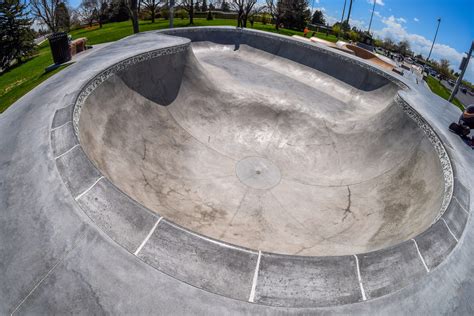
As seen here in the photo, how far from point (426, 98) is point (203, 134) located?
11.3 metres

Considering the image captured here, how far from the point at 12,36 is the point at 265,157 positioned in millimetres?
29714

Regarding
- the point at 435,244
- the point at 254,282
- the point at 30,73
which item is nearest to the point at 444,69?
the point at 435,244

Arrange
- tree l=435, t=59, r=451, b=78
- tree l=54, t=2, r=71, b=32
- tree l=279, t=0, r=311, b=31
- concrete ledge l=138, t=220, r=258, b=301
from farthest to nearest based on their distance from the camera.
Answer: tree l=435, t=59, r=451, b=78 → tree l=279, t=0, r=311, b=31 → tree l=54, t=2, r=71, b=32 → concrete ledge l=138, t=220, r=258, b=301

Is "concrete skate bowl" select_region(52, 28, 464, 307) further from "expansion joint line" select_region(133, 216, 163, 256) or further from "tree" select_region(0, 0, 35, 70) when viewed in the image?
"tree" select_region(0, 0, 35, 70)

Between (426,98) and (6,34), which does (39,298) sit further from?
(6,34)

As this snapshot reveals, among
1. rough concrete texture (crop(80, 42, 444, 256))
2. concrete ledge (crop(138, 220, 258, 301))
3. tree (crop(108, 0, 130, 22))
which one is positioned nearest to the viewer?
concrete ledge (crop(138, 220, 258, 301))

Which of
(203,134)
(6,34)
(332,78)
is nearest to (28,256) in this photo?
(203,134)

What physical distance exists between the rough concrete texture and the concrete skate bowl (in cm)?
6

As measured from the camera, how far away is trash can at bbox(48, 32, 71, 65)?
→ 13.0 m

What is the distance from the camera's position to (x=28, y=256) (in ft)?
13.6

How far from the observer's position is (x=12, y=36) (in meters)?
26.2

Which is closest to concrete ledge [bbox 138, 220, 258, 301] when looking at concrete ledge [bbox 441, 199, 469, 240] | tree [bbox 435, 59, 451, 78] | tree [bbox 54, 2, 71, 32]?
concrete ledge [bbox 441, 199, 469, 240]

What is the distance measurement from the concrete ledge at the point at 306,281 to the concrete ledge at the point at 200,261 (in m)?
0.24

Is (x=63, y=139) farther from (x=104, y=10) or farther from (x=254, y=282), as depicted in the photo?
(x=104, y=10)
